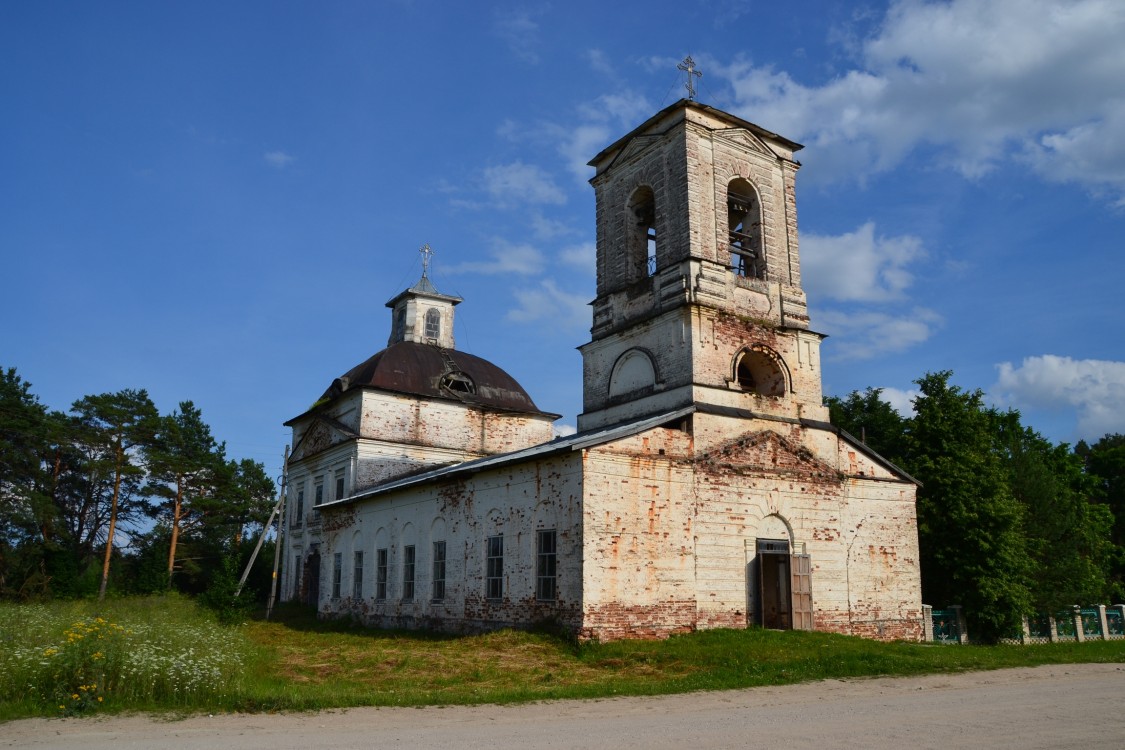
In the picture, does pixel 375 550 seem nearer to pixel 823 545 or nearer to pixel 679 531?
pixel 679 531

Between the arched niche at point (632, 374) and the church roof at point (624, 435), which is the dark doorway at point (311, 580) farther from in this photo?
the arched niche at point (632, 374)

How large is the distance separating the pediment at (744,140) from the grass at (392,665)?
40.5ft

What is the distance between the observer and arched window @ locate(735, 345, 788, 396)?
A: 2144 centimetres

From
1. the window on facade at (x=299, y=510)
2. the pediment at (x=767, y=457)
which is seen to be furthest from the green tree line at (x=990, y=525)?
the window on facade at (x=299, y=510)

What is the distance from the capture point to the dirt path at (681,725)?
7793 mm

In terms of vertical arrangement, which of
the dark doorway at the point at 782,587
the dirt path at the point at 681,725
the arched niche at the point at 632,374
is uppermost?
the arched niche at the point at 632,374

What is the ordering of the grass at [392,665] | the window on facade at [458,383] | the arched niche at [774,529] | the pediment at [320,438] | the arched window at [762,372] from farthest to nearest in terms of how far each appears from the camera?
1. the window on facade at [458,383]
2. the pediment at [320,438]
3. the arched window at [762,372]
4. the arched niche at [774,529]
5. the grass at [392,665]

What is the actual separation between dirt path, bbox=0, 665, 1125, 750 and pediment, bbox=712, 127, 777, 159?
49.4 ft

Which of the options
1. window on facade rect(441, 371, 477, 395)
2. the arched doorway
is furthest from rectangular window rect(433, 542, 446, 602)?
window on facade rect(441, 371, 477, 395)

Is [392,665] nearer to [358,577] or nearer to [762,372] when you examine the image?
[762,372]

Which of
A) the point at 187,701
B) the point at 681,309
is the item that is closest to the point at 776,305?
the point at 681,309

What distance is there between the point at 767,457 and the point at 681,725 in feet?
37.5

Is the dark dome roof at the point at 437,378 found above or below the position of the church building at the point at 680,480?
above

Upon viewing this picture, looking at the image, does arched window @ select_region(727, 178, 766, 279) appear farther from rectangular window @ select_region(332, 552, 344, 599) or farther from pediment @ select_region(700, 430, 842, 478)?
rectangular window @ select_region(332, 552, 344, 599)
